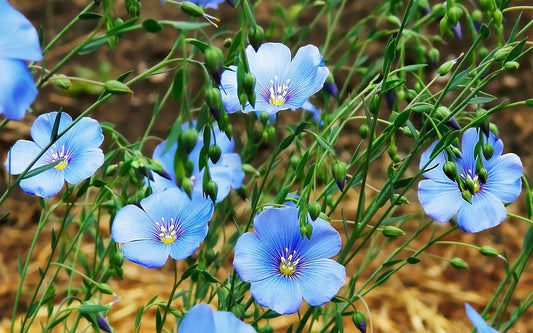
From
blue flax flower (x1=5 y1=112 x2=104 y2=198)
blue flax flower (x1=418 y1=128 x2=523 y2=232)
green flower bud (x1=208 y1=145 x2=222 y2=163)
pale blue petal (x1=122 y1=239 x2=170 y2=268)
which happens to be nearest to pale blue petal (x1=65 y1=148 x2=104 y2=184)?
blue flax flower (x1=5 y1=112 x2=104 y2=198)

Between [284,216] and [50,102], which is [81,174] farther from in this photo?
[50,102]

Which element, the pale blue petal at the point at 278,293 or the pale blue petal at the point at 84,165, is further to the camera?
the pale blue petal at the point at 84,165

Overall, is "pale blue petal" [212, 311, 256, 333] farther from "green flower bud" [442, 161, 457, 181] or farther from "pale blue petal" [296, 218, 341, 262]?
"green flower bud" [442, 161, 457, 181]

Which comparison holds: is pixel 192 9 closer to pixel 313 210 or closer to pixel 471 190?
pixel 313 210

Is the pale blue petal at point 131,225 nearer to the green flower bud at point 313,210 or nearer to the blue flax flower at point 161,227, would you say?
the blue flax flower at point 161,227

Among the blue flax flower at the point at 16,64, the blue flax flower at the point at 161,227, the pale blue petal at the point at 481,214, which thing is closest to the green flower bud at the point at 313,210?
the blue flax flower at the point at 161,227

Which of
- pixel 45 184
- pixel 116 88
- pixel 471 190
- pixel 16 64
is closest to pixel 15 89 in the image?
pixel 16 64

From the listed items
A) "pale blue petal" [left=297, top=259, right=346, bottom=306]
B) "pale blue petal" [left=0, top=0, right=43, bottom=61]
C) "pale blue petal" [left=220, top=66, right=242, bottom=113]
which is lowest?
"pale blue petal" [left=297, top=259, right=346, bottom=306]
